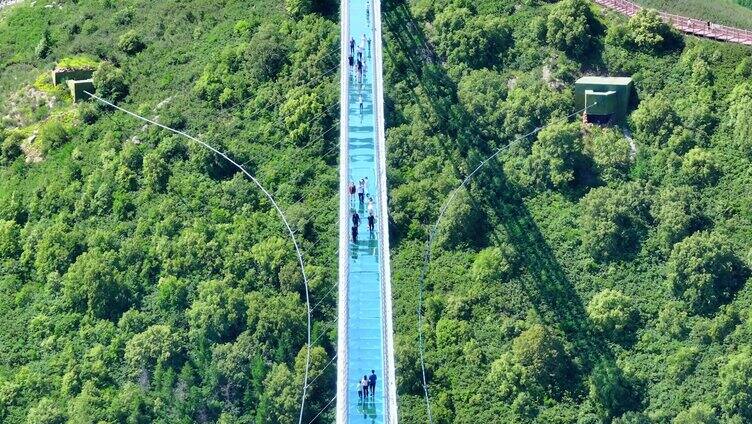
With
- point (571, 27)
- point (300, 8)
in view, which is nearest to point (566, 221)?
point (571, 27)

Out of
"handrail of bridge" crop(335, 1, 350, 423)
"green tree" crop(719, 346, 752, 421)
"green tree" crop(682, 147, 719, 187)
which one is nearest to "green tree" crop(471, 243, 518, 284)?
"handrail of bridge" crop(335, 1, 350, 423)

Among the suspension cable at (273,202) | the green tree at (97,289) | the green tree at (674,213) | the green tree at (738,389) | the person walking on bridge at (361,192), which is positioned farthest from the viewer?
the green tree at (97,289)

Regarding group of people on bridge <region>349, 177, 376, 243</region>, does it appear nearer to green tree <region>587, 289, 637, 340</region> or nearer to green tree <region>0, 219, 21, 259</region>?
green tree <region>587, 289, 637, 340</region>

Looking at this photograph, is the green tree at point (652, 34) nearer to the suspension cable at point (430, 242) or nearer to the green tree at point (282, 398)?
the suspension cable at point (430, 242)

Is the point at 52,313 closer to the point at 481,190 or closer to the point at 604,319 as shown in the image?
the point at 481,190

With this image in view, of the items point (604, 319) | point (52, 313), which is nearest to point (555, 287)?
point (604, 319)

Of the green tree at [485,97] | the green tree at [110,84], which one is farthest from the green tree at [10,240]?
the green tree at [485,97]
